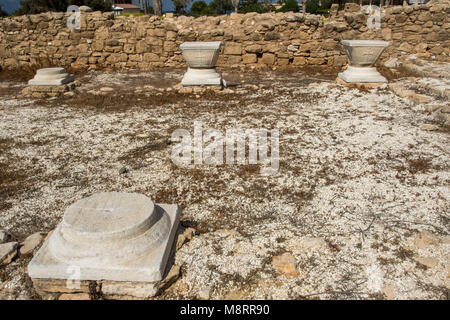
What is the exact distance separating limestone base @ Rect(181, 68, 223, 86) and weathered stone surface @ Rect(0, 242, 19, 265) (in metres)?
5.22

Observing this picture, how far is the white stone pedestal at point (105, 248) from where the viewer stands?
2.06 meters

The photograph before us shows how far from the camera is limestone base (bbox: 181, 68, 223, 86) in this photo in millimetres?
7098

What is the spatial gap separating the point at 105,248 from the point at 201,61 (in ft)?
18.4

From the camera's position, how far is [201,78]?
7.12 m

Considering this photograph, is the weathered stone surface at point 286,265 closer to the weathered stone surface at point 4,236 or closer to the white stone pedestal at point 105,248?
the white stone pedestal at point 105,248

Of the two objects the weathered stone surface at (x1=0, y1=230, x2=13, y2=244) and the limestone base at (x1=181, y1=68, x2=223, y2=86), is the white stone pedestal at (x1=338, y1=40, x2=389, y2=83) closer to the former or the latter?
the limestone base at (x1=181, y1=68, x2=223, y2=86)

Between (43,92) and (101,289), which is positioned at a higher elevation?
(43,92)

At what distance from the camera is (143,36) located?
33.2ft

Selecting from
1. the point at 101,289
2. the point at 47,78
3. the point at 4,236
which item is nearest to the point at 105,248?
the point at 101,289

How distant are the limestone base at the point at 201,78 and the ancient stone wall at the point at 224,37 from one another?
315 cm

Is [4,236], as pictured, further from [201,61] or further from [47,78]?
[47,78]

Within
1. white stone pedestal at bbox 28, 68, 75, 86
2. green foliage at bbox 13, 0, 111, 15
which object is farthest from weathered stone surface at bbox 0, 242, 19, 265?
green foliage at bbox 13, 0, 111, 15

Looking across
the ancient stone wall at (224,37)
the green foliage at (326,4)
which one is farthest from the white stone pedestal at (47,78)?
the green foliage at (326,4)
